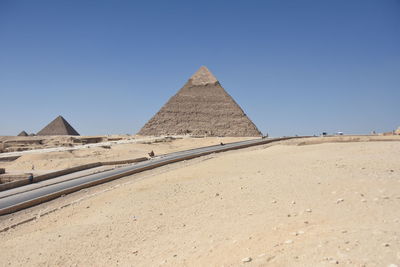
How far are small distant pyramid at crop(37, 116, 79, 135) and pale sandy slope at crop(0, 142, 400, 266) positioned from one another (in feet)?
216

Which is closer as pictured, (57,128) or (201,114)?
(57,128)

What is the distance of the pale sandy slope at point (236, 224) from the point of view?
441 centimetres

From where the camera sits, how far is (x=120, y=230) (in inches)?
314

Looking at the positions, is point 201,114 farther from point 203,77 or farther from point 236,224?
point 236,224

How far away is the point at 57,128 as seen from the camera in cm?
7369

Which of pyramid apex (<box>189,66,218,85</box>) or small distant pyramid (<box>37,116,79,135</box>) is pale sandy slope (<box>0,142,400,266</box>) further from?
pyramid apex (<box>189,66,218,85</box>)

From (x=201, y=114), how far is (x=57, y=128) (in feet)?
111

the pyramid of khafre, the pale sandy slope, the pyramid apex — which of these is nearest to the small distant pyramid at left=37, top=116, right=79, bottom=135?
the pyramid of khafre

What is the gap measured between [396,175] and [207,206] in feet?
16.3

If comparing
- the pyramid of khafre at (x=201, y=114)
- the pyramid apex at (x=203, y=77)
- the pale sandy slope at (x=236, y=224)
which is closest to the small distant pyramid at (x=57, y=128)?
the pyramid of khafre at (x=201, y=114)

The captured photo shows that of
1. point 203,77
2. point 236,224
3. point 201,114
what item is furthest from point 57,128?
point 236,224

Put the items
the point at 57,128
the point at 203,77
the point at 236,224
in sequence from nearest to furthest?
the point at 236,224 → the point at 57,128 → the point at 203,77

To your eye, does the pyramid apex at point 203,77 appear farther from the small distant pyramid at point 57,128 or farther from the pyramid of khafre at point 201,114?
the small distant pyramid at point 57,128

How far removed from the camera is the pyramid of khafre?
277ft
